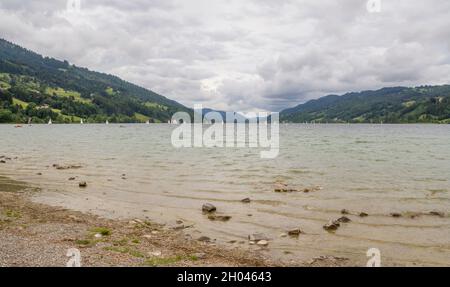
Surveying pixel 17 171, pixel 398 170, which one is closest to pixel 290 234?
pixel 398 170

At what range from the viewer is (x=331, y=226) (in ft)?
61.0

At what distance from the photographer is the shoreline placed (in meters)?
12.7

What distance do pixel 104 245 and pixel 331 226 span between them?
35.9ft

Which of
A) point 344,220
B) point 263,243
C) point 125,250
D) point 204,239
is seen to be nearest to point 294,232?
point 263,243

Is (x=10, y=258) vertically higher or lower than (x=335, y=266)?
higher

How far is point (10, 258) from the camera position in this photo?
12.1 meters

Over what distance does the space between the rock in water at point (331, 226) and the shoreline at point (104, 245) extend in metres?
4.08

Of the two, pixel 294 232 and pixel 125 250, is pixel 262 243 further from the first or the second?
pixel 125 250

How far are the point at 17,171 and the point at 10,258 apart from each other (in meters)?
30.7

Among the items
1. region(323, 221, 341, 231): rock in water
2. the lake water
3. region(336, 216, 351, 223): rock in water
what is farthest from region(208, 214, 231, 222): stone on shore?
region(336, 216, 351, 223): rock in water

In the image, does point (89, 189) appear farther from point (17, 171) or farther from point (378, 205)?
point (378, 205)

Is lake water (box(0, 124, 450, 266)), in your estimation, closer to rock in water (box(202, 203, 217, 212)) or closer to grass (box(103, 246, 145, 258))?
rock in water (box(202, 203, 217, 212))

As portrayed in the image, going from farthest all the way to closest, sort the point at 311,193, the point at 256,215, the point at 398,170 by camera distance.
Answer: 1. the point at 398,170
2. the point at 311,193
3. the point at 256,215
